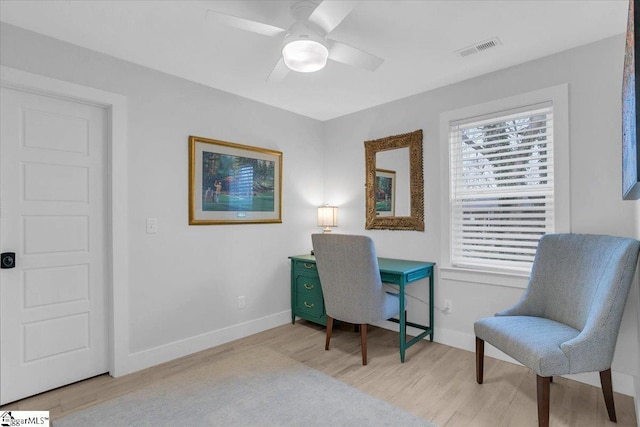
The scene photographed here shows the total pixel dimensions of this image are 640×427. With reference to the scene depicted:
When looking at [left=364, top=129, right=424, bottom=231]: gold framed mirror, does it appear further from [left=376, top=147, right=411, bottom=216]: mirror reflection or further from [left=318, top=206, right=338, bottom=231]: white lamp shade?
[left=318, top=206, right=338, bottom=231]: white lamp shade

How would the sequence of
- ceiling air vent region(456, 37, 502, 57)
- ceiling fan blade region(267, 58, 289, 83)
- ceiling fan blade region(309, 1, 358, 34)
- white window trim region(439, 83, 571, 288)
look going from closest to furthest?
ceiling fan blade region(309, 1, 358, 34)
ceiling fan blade region(267, 58, 289, 83)
ceiling air vent region(456, 37, 502, 57)
white window trim region(439, 83, 571, 288)

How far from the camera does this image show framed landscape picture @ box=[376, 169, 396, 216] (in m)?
3.39

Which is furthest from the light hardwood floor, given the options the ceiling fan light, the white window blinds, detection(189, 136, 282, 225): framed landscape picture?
the ceiling fan light

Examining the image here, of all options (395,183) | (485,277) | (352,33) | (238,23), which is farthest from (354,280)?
(238,23)

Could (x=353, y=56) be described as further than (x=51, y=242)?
No

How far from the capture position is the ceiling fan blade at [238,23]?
62.8 inches

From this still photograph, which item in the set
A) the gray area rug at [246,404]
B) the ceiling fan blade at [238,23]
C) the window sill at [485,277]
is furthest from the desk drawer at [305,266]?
the ceiling fan blade at [238,23]

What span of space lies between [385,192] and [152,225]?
220 centimetres

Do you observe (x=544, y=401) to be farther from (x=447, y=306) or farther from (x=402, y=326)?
(x=447, y=306)

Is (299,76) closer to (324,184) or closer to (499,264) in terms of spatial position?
(324,184)

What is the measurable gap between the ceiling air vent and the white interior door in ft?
8.83

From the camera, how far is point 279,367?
258cm

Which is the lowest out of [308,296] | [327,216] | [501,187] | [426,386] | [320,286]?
[426,386]

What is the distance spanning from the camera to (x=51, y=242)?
7.37 feet
